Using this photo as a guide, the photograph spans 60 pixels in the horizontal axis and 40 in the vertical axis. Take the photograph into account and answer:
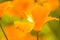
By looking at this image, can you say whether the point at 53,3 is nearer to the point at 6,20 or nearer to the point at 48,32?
the point at 48,32

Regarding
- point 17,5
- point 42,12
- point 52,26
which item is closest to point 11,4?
point 17,5

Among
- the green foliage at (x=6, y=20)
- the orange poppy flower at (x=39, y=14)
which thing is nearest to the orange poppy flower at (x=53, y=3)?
the orange poppy flower at (x=39, y=14)

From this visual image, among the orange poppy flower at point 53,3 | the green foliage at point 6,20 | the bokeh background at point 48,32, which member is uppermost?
the orange poppy flower at point 53,3

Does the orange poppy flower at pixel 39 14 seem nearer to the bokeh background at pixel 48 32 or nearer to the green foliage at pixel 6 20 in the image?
the bokeh background at pixel 48 32

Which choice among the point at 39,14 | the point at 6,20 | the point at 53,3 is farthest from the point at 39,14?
the point at 6,20

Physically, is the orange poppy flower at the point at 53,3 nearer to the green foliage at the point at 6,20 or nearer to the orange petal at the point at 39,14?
the orange petal at the point at 39,14

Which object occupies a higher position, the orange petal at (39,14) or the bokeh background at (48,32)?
the orange petal at (39,14)

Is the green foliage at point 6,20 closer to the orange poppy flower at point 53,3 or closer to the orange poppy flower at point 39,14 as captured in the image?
the orange poppy flower at point 39,14

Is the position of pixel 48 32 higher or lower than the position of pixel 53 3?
lower

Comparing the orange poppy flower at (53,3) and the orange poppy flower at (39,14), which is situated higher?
the orange poppy flower at (53,3)

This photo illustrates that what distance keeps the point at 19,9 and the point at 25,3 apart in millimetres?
73

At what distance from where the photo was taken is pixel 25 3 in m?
1.34

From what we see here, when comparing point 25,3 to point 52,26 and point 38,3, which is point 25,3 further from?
point 52,26

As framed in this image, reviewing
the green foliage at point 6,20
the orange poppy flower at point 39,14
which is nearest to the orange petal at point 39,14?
the orange poppy flower at point 39,14
